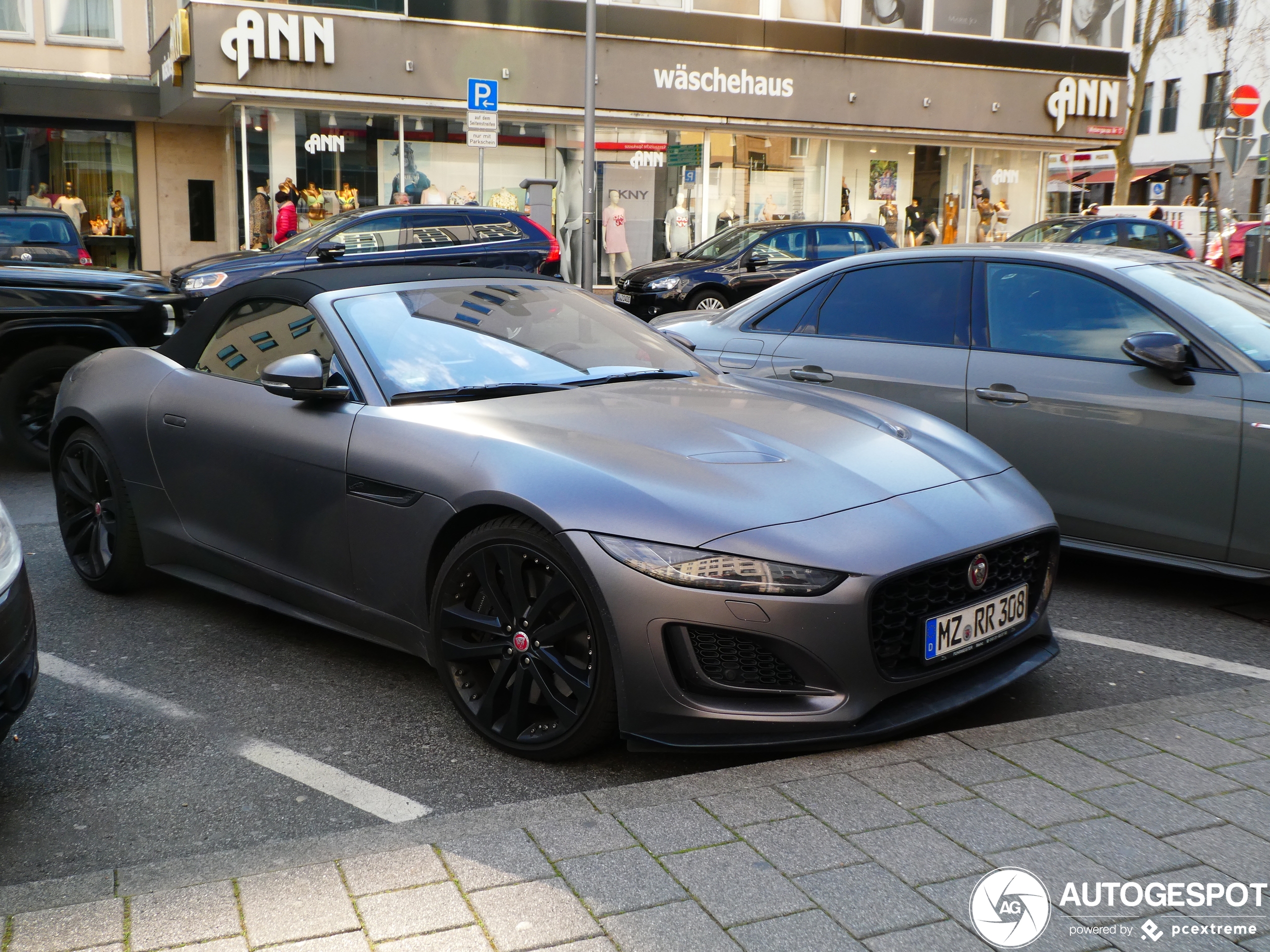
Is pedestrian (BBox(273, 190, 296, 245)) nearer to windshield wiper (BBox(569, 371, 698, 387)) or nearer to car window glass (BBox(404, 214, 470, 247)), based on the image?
car window glass (BBox(404, 214, 470, 247))

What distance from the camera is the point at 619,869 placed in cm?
257

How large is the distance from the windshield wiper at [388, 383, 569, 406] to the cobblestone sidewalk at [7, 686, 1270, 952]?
1.50 meters

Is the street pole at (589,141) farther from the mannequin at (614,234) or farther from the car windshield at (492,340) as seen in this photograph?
the car windshield at (492,340)

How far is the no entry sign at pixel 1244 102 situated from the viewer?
48.3ft

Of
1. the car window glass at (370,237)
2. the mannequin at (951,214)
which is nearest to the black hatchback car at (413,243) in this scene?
the car window glass at (370,237)

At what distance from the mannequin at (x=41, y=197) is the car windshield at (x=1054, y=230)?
18.8m

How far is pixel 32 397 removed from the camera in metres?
7.84

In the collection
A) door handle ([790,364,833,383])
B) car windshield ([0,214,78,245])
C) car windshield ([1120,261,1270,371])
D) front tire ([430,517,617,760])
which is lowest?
front tire ([430,517,617,760])

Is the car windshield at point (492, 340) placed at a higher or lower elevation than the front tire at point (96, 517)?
higher

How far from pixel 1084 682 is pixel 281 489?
9.19 ft

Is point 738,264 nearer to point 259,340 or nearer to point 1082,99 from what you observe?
point 259,340

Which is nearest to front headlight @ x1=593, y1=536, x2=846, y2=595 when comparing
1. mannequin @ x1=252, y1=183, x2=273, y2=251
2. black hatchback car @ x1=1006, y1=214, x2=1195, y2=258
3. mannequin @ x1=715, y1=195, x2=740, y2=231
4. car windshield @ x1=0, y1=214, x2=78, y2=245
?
car windshield @ x1=0, y1=214, x2=78, y2=245

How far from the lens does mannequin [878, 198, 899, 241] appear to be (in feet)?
87.9

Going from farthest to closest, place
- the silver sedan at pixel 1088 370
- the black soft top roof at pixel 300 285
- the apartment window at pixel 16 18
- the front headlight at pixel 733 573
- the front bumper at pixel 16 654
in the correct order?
the apartment window at pixel 16 18 < the silver sedan at pixel 1088 370 < the black soft top roof at pixel 300 285 < the front headlight at pixel 733 573 < the front bumper at pixel 16 654
